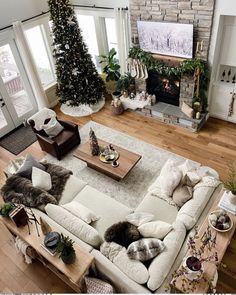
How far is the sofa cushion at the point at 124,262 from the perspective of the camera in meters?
2.82

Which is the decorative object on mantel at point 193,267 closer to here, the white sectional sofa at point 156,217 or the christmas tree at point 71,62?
the white sectional sofa at point 156,217

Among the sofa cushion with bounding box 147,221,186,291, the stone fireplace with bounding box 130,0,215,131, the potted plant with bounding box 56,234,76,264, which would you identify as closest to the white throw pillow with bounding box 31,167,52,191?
the potted plant with bounding box 56,234,76,264

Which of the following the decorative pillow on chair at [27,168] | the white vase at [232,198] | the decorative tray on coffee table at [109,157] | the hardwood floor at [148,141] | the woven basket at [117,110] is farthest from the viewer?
the woven basket at [117,110]

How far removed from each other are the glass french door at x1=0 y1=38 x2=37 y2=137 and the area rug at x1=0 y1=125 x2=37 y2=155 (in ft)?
0.52

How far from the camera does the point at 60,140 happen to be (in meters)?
5.44

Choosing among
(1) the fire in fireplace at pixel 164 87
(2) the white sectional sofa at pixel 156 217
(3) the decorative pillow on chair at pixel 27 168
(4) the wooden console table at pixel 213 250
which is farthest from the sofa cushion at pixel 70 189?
(1) the fire in fireplace at pixel 164 87

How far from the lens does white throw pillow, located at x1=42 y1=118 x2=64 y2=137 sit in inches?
215

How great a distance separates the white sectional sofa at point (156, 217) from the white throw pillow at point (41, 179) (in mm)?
295

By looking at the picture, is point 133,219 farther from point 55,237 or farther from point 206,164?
point 206,164

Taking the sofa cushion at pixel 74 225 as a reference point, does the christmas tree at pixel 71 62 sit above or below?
above

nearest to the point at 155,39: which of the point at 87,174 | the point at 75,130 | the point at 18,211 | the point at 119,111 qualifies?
the point at 119,111

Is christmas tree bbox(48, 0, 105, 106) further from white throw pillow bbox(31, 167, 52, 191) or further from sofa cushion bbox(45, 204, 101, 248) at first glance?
sofa cushion bbox(45, 204, 101, 248)

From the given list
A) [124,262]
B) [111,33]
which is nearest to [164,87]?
[111,33]

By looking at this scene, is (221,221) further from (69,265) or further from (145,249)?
(69,265)
